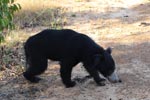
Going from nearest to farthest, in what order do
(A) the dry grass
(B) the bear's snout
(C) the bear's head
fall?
1. (C) the bear's head
2. (B) the bear's snout
3. (A) the dry grass

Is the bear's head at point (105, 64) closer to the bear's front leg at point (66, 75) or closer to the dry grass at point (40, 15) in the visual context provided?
the bear's front leg at point (66, 75)

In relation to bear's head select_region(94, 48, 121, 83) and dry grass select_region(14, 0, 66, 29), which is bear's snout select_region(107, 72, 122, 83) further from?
dry grass select_region(14, 0, 66, 29)

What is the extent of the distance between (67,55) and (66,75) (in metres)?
0.34

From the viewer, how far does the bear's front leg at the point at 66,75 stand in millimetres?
7719

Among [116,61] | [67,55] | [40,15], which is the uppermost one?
[67,55]

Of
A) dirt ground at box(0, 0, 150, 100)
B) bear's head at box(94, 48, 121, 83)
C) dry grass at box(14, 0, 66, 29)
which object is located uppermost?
bear's head at box(94, 48, 121, 83)

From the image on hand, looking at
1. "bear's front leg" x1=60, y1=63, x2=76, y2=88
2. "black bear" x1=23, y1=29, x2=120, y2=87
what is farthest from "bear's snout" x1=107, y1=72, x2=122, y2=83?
"bear's front leg" x1=60, y1=63, x2=76, y2=88

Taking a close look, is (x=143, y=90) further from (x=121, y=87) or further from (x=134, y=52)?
(x=134, y=52)

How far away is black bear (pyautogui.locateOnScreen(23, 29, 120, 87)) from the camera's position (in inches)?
300

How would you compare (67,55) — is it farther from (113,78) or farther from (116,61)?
(116,61)

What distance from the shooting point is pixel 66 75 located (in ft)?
25.5

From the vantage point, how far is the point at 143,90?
25.0 ft

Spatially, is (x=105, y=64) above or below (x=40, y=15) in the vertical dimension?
above

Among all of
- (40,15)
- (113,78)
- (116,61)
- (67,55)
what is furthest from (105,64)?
(40,15)
